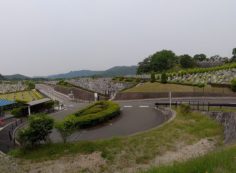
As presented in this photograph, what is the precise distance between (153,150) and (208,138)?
13.7ft

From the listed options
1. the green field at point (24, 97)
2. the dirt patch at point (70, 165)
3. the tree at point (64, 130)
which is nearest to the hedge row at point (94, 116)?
the tree at point (64, 130)

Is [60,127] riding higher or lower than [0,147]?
higher

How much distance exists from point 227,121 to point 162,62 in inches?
3168

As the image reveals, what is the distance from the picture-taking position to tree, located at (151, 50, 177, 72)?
98500 millimetres

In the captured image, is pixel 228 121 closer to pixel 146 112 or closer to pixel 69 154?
pixel 146 112

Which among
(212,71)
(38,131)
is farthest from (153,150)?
(212,71)

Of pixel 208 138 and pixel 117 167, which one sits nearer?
pixel 117 167

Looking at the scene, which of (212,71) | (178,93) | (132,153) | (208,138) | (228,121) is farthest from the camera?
(212,71)

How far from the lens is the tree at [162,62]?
98500mm

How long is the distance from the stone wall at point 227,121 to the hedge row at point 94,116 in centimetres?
812

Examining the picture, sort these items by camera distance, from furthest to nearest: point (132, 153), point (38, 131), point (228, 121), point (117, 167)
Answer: point (228, 121)
point (38, 131)
point (132, 153)
point (117, 167)

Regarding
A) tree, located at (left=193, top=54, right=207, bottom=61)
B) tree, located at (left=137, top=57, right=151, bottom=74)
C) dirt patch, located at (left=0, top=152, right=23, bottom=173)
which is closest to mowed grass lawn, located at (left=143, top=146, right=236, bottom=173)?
dirt patch, located at (left=0, top=152, right=23, bottom=173)

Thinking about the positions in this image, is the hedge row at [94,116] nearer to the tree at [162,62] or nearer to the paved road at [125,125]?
the paved road at [125,125]

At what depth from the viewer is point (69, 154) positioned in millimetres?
16125
